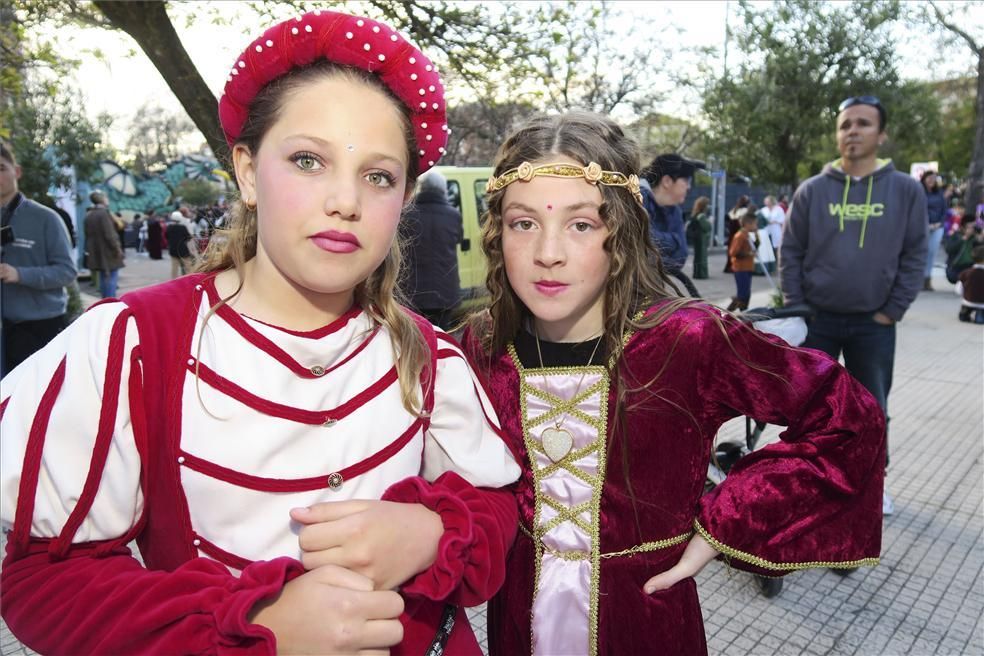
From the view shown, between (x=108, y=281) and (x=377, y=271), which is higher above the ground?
(x=377, y=271)

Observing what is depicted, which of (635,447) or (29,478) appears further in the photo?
(635,447)

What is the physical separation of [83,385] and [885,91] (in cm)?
2303

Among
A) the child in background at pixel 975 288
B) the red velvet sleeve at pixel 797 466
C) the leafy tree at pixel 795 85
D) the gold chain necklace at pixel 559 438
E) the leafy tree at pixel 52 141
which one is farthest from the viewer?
the leafy tree at pixel 795 85

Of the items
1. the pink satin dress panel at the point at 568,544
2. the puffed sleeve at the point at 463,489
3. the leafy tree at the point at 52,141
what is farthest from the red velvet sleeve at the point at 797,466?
the leafy tree at the point at 52,141

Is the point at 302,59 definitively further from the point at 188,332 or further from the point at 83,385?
the point at 83,385

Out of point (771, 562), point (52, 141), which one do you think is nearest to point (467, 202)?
point (771, 562)

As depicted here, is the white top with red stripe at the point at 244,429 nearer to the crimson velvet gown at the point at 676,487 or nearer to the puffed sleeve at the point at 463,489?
the puffed sleeve at the point at 463,489

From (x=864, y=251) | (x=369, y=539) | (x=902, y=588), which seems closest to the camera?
(x=369, y=539)

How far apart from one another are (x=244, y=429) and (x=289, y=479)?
112 mm

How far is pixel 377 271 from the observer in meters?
1.45

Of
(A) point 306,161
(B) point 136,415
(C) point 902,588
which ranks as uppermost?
(A) point 306,161

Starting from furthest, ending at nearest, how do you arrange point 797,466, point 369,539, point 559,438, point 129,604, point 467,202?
point 467,202
point 559,438
point 797,466
point 369,539
point 129,604

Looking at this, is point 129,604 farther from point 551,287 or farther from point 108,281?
point 108,281

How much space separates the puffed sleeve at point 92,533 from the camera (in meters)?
0.96
